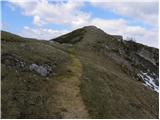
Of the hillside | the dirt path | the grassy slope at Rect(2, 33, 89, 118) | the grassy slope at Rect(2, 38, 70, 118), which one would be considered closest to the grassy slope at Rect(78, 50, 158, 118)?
the hillside

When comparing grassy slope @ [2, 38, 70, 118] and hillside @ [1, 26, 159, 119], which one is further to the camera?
hillside @ [1, 26, 159, 119]

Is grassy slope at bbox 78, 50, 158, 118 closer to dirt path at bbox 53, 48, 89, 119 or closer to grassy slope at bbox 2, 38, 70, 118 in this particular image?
dirt path at bbox 53, 48, 89, 119

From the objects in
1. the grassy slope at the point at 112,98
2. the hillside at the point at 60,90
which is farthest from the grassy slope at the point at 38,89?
the grassy slope at the point at 112,98

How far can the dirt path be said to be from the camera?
1390 inches

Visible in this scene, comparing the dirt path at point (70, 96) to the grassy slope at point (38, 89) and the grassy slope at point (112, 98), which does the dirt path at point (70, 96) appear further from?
the grassy slope at point (112, 98)

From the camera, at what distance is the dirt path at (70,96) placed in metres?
35.3

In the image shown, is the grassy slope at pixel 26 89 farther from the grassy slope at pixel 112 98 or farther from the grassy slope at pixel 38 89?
the grassy slope at pixel 112 98

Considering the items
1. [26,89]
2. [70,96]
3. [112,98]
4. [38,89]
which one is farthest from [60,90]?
[112,98]

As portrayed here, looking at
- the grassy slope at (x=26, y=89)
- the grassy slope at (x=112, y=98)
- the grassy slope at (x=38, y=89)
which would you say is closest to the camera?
the grassy slope at (x=26, y=89)

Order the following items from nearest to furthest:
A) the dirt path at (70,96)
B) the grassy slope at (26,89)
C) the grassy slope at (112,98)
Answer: the grassy slope at (26,89) < the dirt path at (70,96) < the grassy slope at (112,98)

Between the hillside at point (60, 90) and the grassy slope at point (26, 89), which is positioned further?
the hillside at point (60, 90)

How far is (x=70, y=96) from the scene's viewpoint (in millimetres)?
38844

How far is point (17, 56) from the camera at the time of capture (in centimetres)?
4434

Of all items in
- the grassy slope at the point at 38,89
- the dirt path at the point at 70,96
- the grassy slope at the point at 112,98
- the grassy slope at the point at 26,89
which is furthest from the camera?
the grassy slope at the point at 112,98
